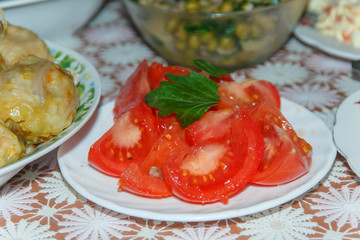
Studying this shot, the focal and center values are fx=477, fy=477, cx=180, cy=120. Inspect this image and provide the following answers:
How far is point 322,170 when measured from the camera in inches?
49.5

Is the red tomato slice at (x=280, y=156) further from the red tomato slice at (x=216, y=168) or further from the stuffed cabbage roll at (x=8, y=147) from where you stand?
the stuffed cabbage roll at (x=8, y=147)

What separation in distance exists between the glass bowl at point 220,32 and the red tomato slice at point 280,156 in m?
0.65

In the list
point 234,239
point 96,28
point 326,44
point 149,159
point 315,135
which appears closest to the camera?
point 234,239

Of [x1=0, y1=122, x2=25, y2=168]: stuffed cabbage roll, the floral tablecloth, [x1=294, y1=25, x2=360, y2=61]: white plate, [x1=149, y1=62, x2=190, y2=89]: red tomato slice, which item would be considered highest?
[x1=0, y1=122, x2=25, y2=168]: stuffed cabbage roll

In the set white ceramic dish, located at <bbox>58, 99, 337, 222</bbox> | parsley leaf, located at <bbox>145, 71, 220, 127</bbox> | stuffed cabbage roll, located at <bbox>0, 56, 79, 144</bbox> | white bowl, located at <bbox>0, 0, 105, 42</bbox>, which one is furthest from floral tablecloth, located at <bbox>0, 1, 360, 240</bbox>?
white bowl, located at <bbox>0, 0, 105, 42</bbox>

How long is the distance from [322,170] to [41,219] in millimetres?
761

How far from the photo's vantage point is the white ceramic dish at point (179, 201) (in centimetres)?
114

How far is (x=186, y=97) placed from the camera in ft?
4.40

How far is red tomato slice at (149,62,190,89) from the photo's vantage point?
1.53 meters

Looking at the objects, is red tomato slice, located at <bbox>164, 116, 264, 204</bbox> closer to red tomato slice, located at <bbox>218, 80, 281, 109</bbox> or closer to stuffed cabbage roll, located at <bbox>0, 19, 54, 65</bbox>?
red tomato slice, located at <bbox>218, 80, 281, 109</bbox>

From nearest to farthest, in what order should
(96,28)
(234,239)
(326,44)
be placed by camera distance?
(234,239) < (326,44) < (96,28)

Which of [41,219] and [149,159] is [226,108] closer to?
[149,159]

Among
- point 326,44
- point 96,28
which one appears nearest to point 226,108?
point 326,44

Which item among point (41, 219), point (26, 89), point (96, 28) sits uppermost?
point (26, 89)
